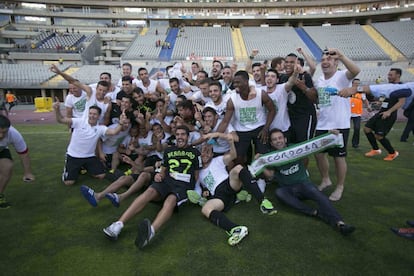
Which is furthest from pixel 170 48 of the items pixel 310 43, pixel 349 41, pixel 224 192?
pixel 224 192

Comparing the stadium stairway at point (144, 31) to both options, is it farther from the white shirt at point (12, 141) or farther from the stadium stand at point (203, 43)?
the white shirt at point (12, 141)

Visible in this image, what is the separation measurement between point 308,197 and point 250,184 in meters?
0.86

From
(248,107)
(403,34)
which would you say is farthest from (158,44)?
(248,107)

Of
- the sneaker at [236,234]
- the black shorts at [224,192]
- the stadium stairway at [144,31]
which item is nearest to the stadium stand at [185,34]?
the stadium stairway at [144,31]

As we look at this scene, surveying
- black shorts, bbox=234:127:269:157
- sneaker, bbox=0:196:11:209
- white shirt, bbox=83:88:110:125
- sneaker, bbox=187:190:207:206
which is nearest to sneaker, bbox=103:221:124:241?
sneaker, bbox=187:190:207:206

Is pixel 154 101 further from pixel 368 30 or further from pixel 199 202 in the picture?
pixel 368 30

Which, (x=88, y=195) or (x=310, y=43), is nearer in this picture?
(x=88, y=195)

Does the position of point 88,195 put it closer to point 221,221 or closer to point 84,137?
point 84,137

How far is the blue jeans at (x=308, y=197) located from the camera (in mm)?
3256

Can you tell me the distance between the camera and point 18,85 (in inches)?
1003

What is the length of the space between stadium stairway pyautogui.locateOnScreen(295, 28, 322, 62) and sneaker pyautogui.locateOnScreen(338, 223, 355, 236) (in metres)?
29.4

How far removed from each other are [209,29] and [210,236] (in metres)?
38.6

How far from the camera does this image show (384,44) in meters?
30.6

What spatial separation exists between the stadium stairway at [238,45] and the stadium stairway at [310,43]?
796 cm
